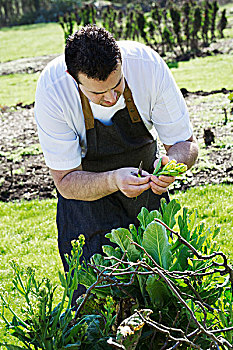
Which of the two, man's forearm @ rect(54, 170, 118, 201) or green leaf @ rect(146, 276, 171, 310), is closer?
green leaf @ rect(146, 276, 171, 310)

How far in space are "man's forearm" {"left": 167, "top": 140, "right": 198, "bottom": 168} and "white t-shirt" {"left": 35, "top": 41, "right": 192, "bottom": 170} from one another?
0.18 ft

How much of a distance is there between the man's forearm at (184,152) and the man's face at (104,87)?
46 cm

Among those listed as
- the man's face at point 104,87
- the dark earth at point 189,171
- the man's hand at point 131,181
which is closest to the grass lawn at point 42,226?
the dark earth at point 189,171

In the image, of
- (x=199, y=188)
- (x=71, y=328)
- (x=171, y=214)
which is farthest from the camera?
(x=199, y=188)

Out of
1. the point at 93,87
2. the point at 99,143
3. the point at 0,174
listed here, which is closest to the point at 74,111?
the point at 99,143

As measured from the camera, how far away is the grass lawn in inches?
149

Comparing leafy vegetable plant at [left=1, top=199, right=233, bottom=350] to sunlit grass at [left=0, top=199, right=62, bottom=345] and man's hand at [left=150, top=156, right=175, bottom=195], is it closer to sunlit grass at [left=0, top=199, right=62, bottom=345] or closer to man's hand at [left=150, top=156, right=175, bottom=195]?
man's hand at [left=150, top=156, right=175, bottom=195]

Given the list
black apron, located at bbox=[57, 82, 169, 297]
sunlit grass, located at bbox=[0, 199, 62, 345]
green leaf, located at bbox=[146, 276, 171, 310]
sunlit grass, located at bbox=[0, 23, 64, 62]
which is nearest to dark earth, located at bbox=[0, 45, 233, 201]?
sunlit grass, located at bbox=[0, 199, 62, 345]

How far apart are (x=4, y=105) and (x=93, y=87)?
8.24 meters

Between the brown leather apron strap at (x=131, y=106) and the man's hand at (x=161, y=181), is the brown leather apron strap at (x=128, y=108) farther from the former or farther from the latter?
the man's hand at (x=161, y=181)

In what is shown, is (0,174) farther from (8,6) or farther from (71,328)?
(8,6)

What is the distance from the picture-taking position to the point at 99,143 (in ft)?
8.30

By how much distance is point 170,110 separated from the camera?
2.47m

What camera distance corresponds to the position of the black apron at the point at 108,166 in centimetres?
250
